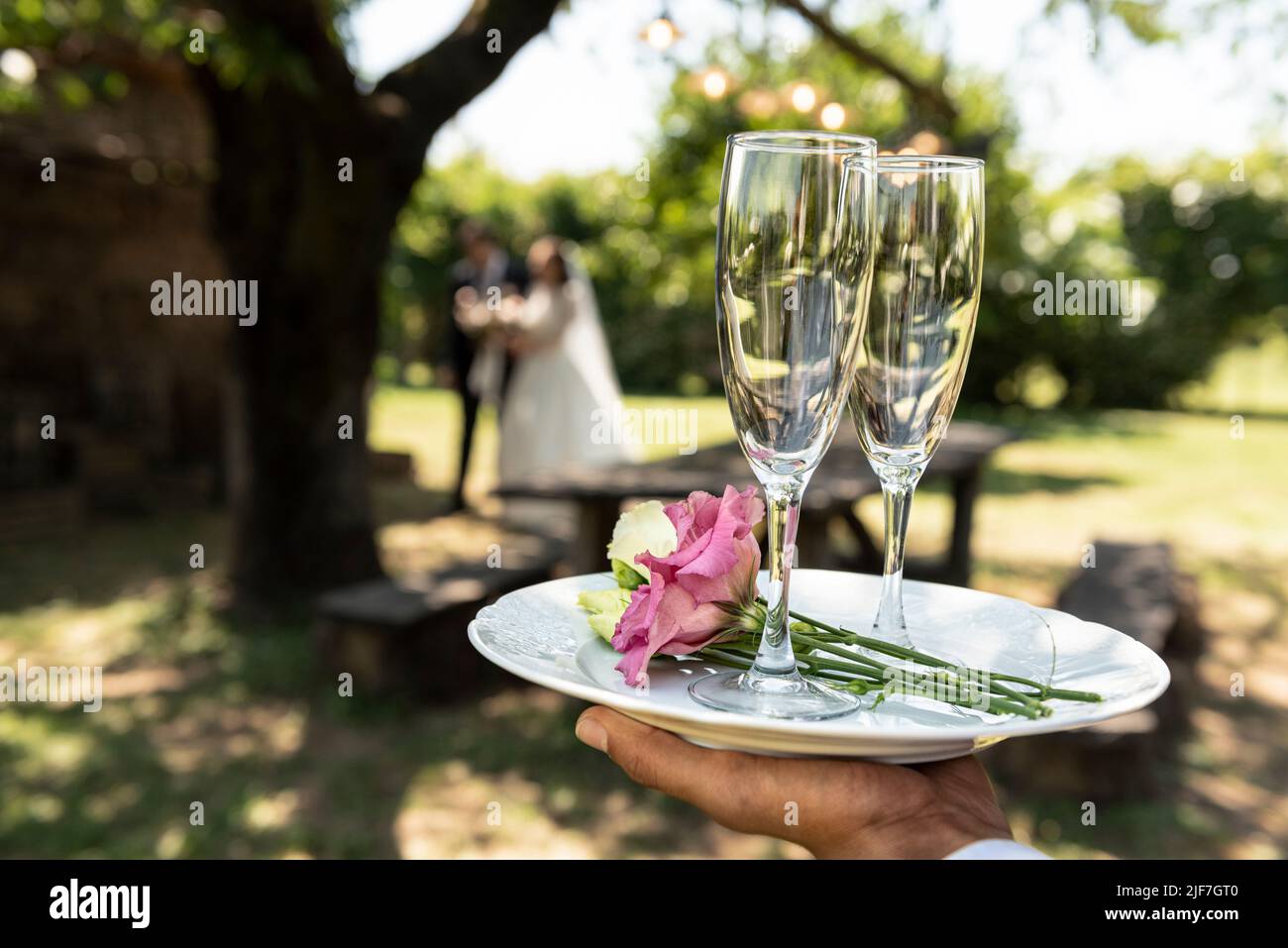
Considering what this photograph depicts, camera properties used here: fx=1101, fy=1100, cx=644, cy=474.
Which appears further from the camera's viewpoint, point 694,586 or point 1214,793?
point 1214,793

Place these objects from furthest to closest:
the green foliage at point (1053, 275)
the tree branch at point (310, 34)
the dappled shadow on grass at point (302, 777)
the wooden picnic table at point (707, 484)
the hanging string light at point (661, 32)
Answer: the green foliage at point (1053, 275), the tree branch at point (310, 34), the hanging string light at point (661, 32), the wooden picnic table at point (707, 484), the dappled shadow on grass at point (302, 777)

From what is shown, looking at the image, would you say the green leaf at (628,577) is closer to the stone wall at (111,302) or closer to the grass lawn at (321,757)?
the grass lawn at (321,757)

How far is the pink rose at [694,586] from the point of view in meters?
1.12

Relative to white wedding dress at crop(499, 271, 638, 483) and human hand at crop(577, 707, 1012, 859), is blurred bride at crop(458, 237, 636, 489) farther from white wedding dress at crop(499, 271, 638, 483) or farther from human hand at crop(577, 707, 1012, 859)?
human hand at crop(577, 707, 1012, 859)

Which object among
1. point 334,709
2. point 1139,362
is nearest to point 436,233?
point 1139,362

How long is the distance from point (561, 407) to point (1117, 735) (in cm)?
567

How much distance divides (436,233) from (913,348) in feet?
74.0

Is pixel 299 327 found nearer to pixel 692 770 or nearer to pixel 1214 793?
pixel 1214 793

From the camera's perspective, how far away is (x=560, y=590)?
137 cm

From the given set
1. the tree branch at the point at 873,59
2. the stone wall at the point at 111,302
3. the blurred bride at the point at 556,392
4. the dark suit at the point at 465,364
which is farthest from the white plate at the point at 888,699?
the stone wall at the point at 111,302

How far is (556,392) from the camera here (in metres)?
8.85

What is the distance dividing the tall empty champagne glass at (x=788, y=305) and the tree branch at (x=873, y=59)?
5.52 metres

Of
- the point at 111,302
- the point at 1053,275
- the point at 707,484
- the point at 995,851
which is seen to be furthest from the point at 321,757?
the point at 1053,275

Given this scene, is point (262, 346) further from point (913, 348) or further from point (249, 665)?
point (913, 348)
